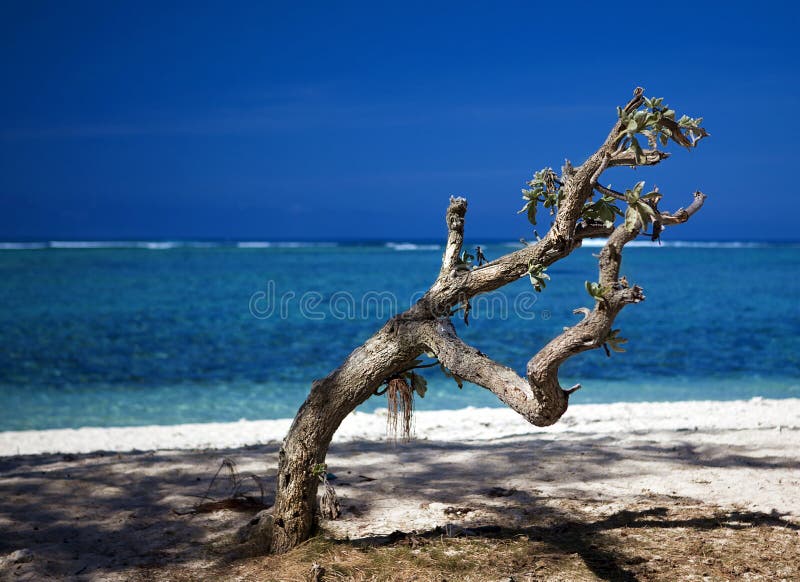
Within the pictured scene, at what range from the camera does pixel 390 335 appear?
13.6ft

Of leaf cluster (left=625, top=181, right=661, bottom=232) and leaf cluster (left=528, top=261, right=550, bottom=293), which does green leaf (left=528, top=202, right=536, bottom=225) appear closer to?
leaf cluster (left=528, top=261, right=550, bottom=293)

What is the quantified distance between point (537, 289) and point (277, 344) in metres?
16.0

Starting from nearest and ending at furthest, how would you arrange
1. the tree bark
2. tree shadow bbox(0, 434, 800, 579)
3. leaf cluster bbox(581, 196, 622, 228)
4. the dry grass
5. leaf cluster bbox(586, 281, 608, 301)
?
leaf cluster bbox(586, 281, 608, 301) → leaf cluster bbox(581, 196, 622, 228) → the dry grass → the tree bark → tree shadow bbox(0, 434, 800, 579)

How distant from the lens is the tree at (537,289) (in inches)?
124

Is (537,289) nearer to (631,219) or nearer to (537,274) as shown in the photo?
(537,274)

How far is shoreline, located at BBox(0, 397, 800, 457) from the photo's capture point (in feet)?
28.2

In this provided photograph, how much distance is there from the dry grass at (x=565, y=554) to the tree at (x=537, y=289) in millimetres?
346

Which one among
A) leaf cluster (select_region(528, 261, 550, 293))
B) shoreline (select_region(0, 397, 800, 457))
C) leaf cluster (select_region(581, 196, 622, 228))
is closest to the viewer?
leaf cluster (select_region(581, 196, 622, 228))

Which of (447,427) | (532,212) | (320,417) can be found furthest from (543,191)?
(447,427)

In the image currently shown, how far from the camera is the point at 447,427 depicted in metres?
9.20

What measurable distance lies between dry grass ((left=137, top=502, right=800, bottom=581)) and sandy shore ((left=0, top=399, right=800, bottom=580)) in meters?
0.20

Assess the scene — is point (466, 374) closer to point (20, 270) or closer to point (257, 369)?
point (257, 369)

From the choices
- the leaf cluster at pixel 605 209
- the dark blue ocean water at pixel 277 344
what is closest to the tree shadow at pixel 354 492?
the leaf cluster at pixel 605 209

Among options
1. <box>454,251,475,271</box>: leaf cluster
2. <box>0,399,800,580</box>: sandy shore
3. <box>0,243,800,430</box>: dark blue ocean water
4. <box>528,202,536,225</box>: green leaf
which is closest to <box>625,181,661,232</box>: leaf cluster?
<box>528,202,536,225</box>: green leaf
